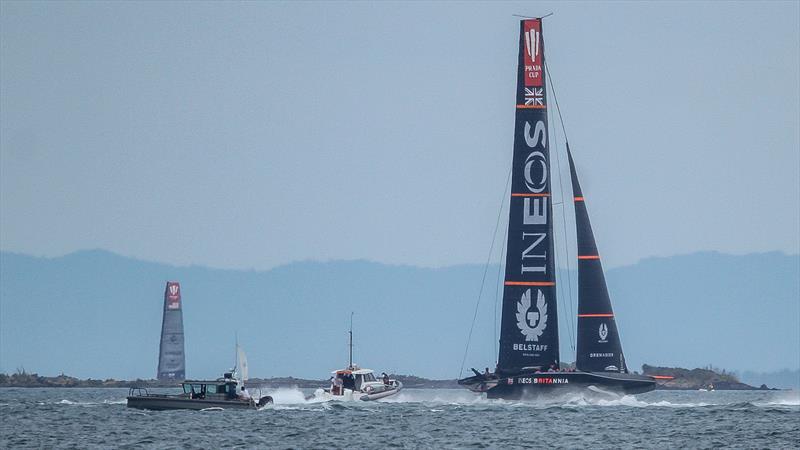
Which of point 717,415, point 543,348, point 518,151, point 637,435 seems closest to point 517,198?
point 518,151

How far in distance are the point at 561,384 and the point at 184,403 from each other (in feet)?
73.0

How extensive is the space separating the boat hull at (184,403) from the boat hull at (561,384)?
15098 millimetres

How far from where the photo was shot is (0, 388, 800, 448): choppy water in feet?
220

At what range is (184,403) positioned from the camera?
89.6 m

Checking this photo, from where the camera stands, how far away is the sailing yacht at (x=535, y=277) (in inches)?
3642

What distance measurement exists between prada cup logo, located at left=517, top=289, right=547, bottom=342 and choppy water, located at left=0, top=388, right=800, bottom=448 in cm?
453

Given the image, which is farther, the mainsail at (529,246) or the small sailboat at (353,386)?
the small sailboat at (353,386)

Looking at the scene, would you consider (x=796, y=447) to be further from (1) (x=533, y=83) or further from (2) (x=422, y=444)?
(1) (x=533, y=83)

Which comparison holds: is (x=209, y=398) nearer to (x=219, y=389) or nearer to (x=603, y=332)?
(x=219, y=389)

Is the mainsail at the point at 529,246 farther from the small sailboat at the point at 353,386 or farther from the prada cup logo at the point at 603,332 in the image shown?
the small sailboat at the point at 353,386

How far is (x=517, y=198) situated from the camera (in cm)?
9275

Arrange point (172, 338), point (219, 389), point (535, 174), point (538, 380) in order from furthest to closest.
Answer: point (172, 338)
point (535, 174)
point (219, 389)
point (538, 380)

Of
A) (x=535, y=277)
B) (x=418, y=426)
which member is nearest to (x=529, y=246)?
(x=535, y=277)

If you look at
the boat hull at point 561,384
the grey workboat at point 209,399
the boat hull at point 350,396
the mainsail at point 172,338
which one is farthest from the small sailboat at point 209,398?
the mainsail at point 172,338
